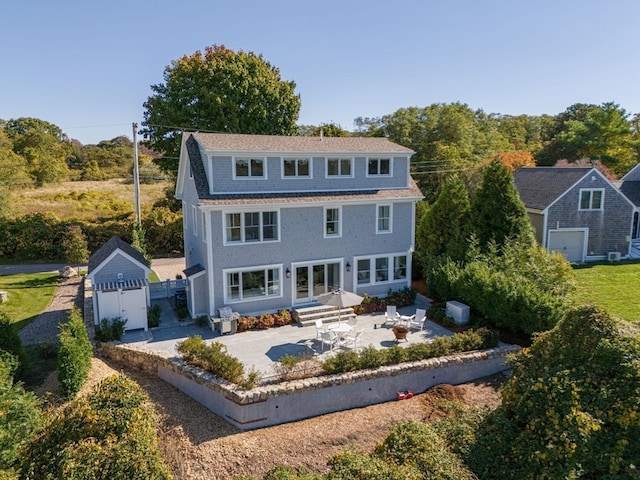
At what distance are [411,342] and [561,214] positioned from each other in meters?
17.1

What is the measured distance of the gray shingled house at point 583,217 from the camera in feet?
91.8

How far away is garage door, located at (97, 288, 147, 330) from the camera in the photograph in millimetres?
17639

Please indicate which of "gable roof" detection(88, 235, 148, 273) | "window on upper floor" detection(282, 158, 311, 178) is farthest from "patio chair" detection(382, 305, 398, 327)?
"gable roof" detection(88, 235, 148, 273)

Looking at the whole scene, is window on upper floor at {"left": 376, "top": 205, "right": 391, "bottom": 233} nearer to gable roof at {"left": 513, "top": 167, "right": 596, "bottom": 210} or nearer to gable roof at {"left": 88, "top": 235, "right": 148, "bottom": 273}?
gable roof at {"left": 88, "top": 235, "right": 148, "bottom": 273}

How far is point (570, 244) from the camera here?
2852 cm

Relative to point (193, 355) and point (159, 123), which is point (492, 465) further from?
point (159, 123)

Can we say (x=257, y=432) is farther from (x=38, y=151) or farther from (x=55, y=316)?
(x=38, y=151)

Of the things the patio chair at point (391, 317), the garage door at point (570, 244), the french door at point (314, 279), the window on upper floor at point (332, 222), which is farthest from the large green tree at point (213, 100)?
the garage door at point (570, 244)

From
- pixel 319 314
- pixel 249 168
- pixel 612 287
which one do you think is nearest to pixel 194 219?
pixel 249 168

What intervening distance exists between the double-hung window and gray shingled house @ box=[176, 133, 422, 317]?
0.04 m

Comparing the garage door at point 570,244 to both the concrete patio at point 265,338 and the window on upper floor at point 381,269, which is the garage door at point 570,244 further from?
the concrete patio at point 265,338

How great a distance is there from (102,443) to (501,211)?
1850cm

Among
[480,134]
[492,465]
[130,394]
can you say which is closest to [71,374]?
[130,394]

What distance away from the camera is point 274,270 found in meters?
19.6
